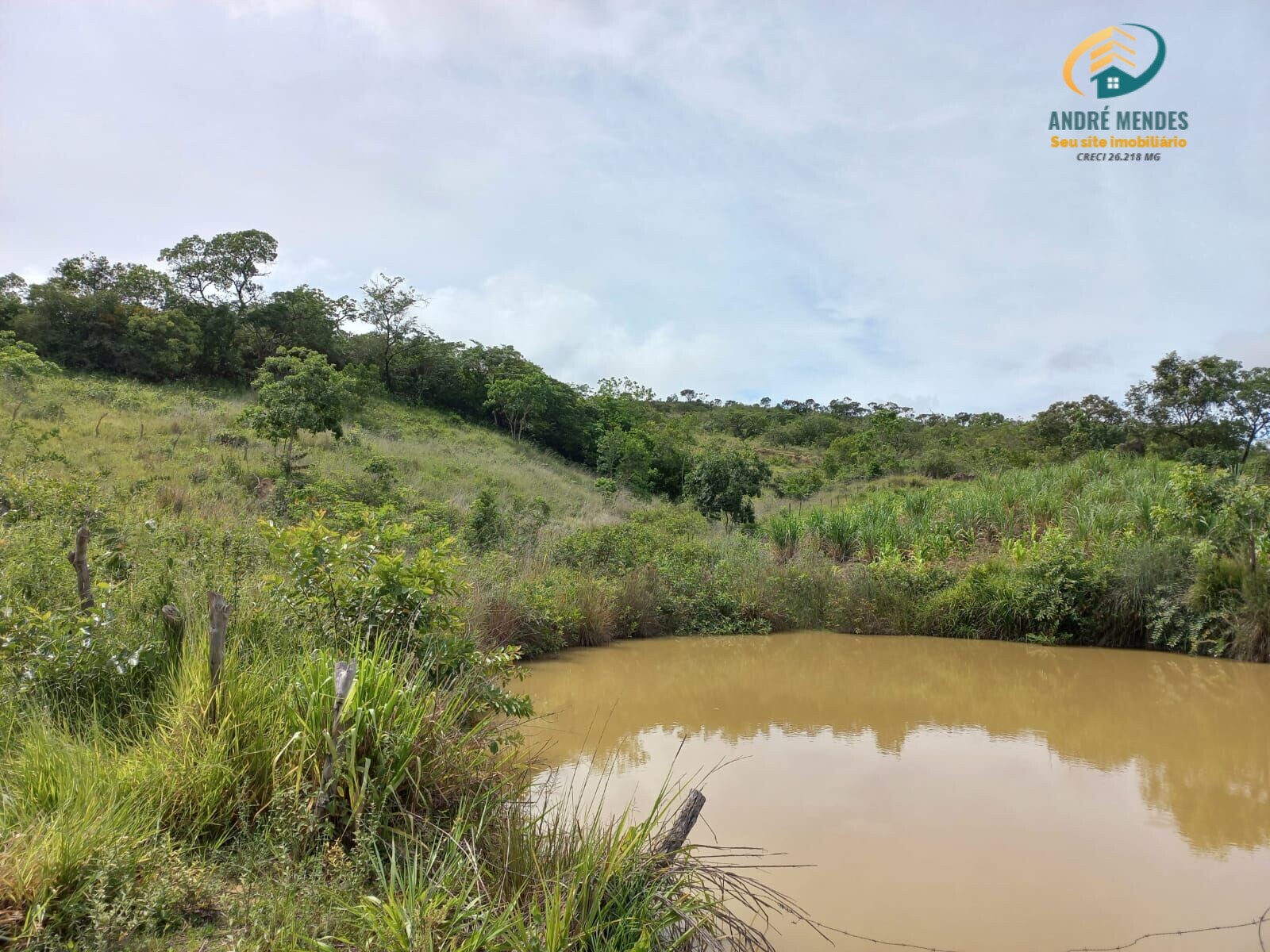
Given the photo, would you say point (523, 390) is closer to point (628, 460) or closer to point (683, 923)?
point (628, 460)

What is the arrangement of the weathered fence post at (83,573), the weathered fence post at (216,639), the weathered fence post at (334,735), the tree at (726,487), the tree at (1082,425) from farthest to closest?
1. the tree at (1082,425)
2. the tree at (726,487)
3. the weathered fence post at (83,573)
4. the weathered fence post at (216,639)
5. the weathered fence post at (334,735)

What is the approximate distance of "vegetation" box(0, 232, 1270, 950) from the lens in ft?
8.61

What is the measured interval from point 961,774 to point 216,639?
519 cm

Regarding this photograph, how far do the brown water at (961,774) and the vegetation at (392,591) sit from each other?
69cm

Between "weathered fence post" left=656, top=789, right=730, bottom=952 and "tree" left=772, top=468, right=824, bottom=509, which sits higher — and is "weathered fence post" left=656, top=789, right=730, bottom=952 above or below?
below

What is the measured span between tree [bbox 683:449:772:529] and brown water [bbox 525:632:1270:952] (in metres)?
8.72

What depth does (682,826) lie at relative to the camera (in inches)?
119

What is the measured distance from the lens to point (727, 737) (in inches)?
263

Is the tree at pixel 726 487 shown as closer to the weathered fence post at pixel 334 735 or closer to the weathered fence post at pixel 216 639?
the weathered fence post at pixel 216 639

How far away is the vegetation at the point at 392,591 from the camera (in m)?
2.62

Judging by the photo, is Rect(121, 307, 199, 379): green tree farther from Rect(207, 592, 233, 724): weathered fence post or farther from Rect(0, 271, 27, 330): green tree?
Rect(207, 592, 233, 724): weathered fence post

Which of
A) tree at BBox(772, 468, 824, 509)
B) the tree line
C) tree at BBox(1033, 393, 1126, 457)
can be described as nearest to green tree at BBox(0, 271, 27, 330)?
the tree line

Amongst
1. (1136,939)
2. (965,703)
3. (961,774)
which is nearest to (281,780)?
(1136,939)

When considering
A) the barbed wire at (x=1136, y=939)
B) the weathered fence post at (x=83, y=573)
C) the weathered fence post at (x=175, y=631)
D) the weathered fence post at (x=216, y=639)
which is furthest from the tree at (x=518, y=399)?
the barbed wire at (x=1136, y=939)
